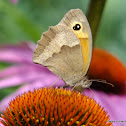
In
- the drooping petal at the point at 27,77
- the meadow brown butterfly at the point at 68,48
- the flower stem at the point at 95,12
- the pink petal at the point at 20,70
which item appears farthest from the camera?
the pink petal at the point at 20,70

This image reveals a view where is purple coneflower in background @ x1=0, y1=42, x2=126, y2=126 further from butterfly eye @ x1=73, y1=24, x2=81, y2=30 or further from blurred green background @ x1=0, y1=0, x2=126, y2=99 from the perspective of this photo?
blurred green background @ x1=0, y1=0, x2=126, y2=99

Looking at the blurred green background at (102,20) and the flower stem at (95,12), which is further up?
the blurred green background at (102,20)

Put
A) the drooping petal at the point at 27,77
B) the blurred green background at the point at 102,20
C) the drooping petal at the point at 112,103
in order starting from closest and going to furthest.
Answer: the drooping petal at the point at 112,103 → the drooping petal at the point at 27,77 → the blurred green background at the point at 102,20

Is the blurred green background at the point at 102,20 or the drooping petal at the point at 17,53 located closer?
the drooping petal at the point at 17,53

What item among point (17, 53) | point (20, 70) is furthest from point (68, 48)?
point (17, 53)

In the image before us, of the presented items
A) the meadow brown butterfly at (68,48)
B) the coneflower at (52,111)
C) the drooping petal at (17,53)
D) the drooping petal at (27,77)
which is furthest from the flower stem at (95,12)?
the drooping petal at (17,53)

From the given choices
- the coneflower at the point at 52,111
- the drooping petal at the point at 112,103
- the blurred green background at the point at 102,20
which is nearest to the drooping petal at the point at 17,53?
the drooping petal at the point at 112,103

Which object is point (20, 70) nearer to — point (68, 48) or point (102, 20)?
point (68, 48)

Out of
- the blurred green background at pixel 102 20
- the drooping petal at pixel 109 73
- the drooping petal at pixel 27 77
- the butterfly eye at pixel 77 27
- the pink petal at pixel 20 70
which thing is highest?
the blurred green background at pixel 102 20

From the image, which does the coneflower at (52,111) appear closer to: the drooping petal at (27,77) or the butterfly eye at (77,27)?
the butterfly eye at (77,27)
